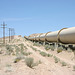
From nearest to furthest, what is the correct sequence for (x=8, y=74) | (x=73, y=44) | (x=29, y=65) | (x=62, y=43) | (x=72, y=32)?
(x=8, y=74) < (x=29, y=65) < (x=72, y=32) < (x=73, y=44) < (x=62, y=43)

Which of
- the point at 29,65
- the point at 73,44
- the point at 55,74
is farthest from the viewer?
the point at 73,44

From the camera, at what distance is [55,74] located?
7711mm

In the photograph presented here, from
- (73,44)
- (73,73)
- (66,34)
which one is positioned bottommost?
(73,73)

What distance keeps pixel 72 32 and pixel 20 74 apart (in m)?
11.0

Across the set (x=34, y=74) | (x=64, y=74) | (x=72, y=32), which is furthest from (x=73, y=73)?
(x=72, y=32)

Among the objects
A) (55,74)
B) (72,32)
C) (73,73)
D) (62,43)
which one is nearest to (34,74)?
(55,74)

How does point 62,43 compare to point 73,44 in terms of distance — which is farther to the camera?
point 62,43

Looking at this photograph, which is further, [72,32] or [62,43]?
[62,43]

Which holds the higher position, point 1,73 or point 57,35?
point 57,35

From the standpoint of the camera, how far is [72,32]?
1667 cm

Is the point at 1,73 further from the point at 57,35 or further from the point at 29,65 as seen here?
the point at 57,35

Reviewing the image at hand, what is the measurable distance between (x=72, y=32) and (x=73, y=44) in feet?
6.42

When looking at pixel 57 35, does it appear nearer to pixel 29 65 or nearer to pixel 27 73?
pixel 29 65

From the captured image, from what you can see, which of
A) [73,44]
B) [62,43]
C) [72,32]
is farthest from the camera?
[62,43]
